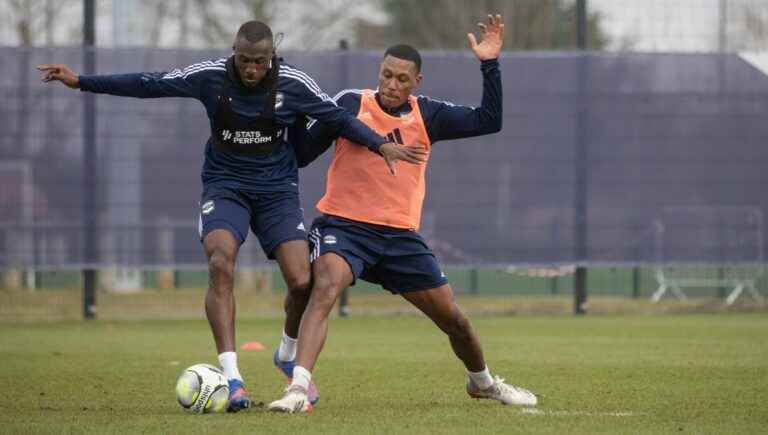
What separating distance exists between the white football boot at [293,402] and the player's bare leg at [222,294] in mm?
403

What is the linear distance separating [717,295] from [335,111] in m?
11.9

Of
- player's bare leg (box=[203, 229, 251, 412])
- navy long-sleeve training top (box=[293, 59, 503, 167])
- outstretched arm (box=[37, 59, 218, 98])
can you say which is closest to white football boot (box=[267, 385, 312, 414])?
player's bare leg (box=[203, 229, 251, 412])

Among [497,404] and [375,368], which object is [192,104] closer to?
[375,368]

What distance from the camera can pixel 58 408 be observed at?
744 cm

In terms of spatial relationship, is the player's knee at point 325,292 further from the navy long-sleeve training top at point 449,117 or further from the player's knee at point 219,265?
the navy long-sleeve training top at point 449,117

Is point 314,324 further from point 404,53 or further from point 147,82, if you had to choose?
point 147,82

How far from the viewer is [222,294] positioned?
7449 millimetres

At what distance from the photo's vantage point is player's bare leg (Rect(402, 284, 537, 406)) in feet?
25.3

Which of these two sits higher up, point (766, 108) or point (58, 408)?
point (766, 108)

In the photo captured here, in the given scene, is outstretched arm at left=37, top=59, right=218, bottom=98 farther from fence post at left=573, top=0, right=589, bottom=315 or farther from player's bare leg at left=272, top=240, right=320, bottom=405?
fence post at left=573, top=0, right=589, bottom=315

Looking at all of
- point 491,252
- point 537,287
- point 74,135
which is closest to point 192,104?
point 74,135

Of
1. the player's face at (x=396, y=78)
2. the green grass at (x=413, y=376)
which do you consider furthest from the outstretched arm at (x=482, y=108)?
the green grass at (x=413, y=376)

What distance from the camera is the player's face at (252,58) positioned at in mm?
7387

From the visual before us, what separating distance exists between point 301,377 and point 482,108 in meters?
1.85
